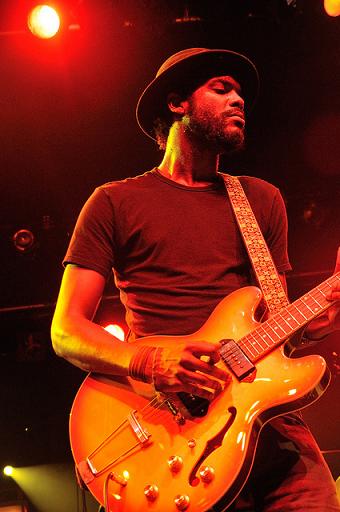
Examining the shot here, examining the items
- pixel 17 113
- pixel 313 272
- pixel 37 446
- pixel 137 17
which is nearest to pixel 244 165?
pixel 313 272

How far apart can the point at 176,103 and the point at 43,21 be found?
2.25 metres

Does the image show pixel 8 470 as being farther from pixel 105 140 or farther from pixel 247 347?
pixel 247 347

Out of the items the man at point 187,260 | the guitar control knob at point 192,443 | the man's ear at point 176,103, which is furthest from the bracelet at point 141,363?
the man's ear at point 176,103

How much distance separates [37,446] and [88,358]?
17.3 feet

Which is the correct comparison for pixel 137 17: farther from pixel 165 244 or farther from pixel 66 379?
pixel 66 379

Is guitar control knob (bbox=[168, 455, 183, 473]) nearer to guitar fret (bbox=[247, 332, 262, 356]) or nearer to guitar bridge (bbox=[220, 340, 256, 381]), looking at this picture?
guitar bridge (bbox=[220, 340, 256, 381])

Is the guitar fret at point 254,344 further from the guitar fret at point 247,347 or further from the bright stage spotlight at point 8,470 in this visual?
the bright stage spotlight at point 8,470

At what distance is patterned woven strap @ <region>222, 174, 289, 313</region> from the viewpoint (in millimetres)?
2551

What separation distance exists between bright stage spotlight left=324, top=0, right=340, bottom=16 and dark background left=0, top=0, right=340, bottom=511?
11 cm

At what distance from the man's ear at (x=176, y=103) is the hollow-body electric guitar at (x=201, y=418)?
58.2 inches

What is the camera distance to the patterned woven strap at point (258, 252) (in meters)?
2.55

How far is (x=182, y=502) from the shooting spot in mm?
1998

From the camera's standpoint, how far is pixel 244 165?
21.7ft

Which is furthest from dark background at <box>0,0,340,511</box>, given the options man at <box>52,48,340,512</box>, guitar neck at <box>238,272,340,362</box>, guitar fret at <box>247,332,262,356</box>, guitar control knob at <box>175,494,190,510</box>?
guitar control knob at <box>175,494,190,510</box>
